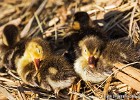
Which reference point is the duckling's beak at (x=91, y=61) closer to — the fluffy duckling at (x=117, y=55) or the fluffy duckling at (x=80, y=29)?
the fluffy duckling at (x=117, y=55)

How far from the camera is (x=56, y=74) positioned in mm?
3018

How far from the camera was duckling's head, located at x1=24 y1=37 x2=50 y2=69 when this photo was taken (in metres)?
3.18

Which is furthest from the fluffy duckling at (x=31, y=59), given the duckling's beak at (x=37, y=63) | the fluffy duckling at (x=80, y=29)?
the fluffy duckling at (x=80, y=29)

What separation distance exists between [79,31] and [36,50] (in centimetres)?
47

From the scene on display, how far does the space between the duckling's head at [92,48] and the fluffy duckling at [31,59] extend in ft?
0.97

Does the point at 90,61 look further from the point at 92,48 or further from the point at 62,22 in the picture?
the point at 62,22

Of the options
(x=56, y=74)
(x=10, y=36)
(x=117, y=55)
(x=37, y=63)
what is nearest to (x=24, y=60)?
(x=37, y=63)

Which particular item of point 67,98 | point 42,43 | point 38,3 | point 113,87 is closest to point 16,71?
point 42,43

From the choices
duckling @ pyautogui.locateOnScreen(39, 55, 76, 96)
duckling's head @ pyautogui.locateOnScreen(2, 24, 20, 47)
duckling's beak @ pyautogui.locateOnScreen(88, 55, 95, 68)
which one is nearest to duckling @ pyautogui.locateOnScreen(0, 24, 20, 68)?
duckling's head @ pyautogui.locateOnScreen(2, 24, 20, 47)

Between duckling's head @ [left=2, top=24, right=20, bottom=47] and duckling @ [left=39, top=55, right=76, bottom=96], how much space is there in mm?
694

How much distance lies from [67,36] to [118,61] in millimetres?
775

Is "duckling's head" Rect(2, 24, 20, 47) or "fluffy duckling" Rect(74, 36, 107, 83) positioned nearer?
"fluffy duckling" Rect(74, 36, 107, 83)

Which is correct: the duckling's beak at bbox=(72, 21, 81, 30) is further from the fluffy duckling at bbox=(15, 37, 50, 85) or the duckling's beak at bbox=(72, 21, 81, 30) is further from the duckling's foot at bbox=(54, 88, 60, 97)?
the duckling's foot at bbox=(54, 88, 60, 97)

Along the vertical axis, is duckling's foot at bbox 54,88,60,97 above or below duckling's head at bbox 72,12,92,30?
below
